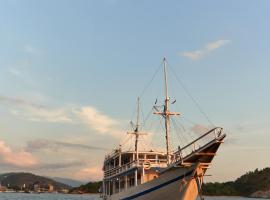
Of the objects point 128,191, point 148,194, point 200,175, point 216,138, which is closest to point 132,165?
point 128,191

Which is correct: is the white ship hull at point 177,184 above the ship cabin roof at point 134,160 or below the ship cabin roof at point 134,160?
below

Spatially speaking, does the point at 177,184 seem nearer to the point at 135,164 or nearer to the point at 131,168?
the point at 135,164

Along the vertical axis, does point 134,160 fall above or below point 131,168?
above

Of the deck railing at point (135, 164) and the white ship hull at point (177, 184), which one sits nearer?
the white ship hull at point (177, 184)

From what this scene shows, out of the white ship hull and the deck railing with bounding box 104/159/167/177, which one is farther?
the deck railing with bounding box 104/159/167/177

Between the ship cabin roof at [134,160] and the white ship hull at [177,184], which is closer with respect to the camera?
the white ship hull at [177,184]

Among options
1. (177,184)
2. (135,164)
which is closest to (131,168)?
(135,164)

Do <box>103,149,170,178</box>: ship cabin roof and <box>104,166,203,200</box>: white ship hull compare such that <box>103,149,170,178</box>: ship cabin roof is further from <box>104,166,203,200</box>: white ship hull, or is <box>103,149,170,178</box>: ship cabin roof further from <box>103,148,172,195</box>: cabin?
<box>104,166,203,200</box>: white ship hull

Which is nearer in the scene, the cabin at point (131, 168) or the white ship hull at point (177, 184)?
the white ship hull at point (177, 184)

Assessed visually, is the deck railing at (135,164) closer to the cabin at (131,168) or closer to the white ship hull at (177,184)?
the cabin at (131,168)

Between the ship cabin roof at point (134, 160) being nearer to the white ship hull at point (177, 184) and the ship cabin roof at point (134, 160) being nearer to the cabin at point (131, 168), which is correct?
the cabin at point (131, 168)

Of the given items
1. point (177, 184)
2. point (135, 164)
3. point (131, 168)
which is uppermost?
point (135, 164)

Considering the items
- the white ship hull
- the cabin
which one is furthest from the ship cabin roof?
the white ship hull

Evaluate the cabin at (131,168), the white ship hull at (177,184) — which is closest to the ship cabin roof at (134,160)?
the cabin at (131,168)
